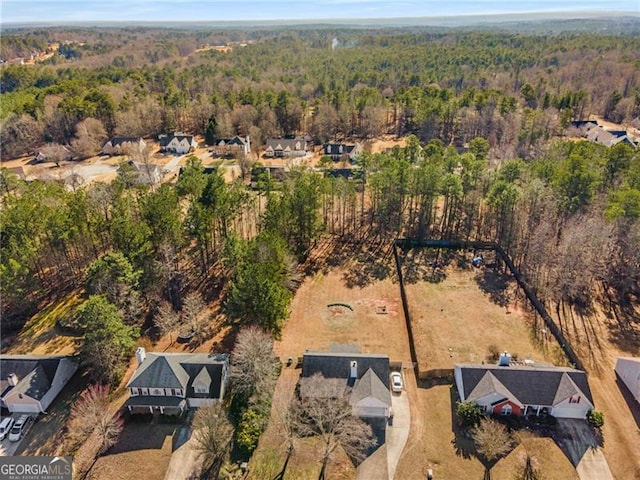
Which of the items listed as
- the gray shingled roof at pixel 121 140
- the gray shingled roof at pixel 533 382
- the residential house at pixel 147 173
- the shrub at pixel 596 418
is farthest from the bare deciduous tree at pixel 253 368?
the gray shingled roof at pixel 121 140

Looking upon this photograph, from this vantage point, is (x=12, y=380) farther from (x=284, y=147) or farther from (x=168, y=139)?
(x=168, y=139)

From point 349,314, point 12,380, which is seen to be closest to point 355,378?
point 349,314

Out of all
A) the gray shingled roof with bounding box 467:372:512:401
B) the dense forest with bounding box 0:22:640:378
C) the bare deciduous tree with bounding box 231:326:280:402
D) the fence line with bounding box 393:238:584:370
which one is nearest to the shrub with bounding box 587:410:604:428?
the fence line with bounding box 393:238:584:370

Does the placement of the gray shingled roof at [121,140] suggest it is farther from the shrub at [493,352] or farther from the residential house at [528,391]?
the residential house at [528,391]

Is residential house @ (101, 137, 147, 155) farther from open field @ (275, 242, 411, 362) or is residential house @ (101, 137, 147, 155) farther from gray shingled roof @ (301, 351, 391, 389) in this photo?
gray shingled roof @ (301, 351, 391, 389)

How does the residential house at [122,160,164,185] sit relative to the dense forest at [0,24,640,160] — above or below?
below
